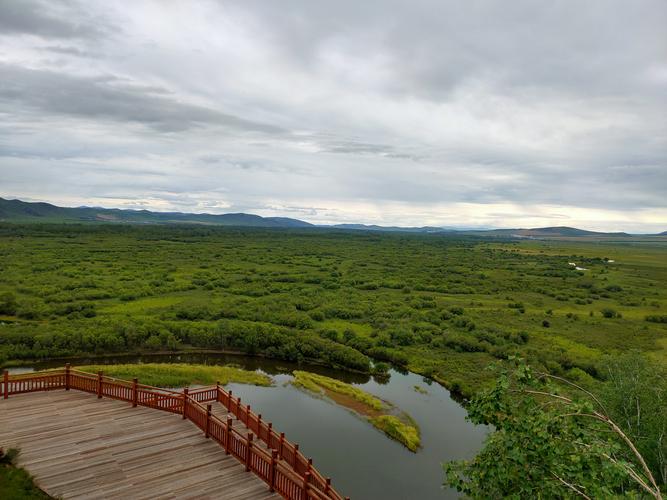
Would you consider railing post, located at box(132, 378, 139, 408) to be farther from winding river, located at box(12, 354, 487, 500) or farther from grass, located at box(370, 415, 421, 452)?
grass, located at box(370, 415, 421, 452)

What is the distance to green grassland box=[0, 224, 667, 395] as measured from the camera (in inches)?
1716

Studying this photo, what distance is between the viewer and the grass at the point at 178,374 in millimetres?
35250

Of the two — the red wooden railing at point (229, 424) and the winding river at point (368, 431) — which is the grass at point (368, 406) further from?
the red wooden railing at point (229, 424)

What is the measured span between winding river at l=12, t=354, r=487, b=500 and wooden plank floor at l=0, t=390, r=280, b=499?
410 inches

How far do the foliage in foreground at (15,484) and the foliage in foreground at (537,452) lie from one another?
12.8 m

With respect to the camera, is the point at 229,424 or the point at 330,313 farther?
the point at 330,313

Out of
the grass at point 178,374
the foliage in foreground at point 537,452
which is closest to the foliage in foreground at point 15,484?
the foliage in foreground at point 537,452

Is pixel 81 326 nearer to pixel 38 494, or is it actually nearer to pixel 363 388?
pixel 363 388

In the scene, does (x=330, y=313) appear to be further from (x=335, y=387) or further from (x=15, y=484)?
(x=15, y=484)

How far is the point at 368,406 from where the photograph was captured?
33.8m

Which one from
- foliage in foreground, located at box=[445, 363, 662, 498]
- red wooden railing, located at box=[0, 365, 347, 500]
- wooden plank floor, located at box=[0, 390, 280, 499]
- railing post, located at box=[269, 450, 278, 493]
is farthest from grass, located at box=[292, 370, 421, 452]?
foliage in foreground, located at box=[445, 363, 662, 498]

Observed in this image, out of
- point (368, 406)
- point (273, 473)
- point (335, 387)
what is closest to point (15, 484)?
point (273, 473)

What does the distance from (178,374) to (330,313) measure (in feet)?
84.4

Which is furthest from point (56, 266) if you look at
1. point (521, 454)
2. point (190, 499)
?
point (521, 454)
